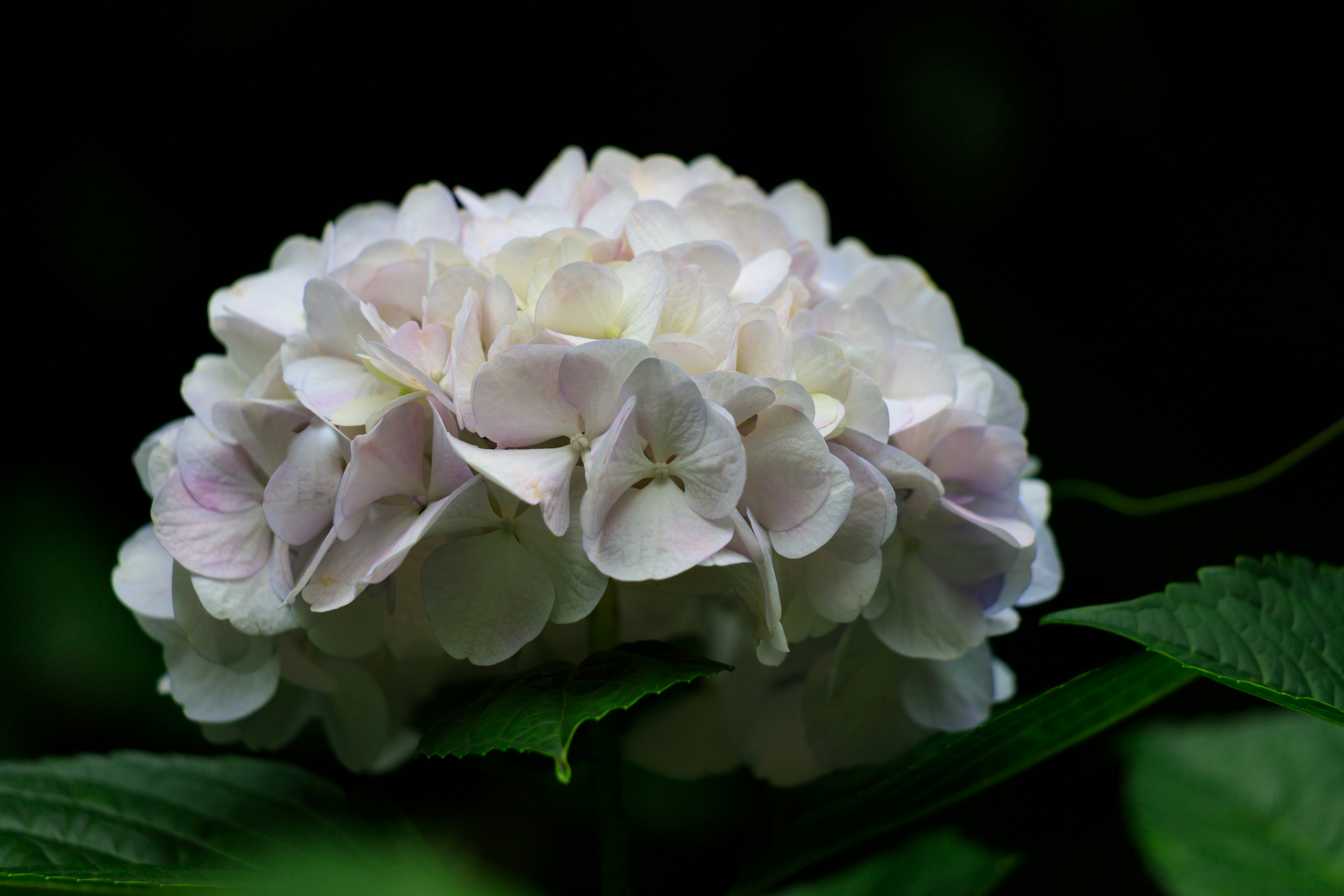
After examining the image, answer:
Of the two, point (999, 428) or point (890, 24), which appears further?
point (890, 24)

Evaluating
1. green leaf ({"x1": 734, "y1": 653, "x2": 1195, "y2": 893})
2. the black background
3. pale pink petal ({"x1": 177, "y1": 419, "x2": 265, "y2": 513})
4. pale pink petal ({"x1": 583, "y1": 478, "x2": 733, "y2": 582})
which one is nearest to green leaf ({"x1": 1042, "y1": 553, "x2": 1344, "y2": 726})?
green leaf ({"x1": 734, "y1": 653, "x2": 1195, "y2": 893})

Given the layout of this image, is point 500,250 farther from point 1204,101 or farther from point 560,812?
point 1204,101

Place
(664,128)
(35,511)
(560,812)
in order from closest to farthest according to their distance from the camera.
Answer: (560,812)
(35,511)
(664,128)

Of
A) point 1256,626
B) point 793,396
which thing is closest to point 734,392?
point 793,396

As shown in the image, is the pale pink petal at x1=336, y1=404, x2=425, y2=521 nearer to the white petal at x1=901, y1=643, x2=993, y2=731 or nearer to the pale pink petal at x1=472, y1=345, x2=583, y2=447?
the pale pink petal at x1=472, y1=345, x2=583, y2=447

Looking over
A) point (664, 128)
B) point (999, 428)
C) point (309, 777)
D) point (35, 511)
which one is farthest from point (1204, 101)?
point (35, 511)

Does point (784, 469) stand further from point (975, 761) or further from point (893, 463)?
point (975, 761)
